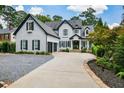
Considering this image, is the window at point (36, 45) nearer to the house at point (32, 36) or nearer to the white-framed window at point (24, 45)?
the house at point (32, 36)

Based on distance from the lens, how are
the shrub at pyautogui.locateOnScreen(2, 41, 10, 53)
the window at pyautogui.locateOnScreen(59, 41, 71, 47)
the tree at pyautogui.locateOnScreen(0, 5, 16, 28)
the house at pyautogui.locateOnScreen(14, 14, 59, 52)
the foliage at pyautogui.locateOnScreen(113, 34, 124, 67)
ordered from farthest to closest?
the window at pyautogui.locateOnScreen(59, 41, 71, 47), the shrub at pyautogui.locateOnScreen(2, 41, 10, 53), the house at pyautogui.locateOnScreen(14, 14, 59, 52), the foliage at pyautogui.locateOnScreen(113, 34, 124, 67), the tree at pyautogui.locateOnScreen(0, 5, 16, 28)

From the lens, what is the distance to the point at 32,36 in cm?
3691

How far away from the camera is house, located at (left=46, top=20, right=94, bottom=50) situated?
48.3 metres

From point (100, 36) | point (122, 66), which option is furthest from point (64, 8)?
point (122, 66)

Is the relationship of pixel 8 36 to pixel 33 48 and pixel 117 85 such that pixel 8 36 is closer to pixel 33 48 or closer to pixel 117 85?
pixel 33 48

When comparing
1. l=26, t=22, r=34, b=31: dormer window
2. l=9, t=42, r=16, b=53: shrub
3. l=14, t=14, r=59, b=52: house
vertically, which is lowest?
l=9, t=42, r=16, b=53: shrub

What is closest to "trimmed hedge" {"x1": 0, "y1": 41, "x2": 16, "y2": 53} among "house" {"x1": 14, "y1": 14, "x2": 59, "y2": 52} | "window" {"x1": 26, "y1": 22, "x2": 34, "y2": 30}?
"house" {"x1": 14, "y1": 14, "x2": 59, "y2": 52}

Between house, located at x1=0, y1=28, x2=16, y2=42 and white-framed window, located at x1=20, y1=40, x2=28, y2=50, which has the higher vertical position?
house, located at x1=0, y1=28, x2=16, y2=42

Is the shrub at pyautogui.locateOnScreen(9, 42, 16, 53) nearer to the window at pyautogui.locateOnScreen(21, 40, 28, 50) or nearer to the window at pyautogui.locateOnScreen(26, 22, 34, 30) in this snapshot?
the window at pyautogui.locateOnScreen(21, 40, 28, 50)

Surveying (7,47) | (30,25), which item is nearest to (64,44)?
(7,47)

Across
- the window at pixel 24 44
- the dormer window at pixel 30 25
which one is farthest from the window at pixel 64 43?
the dormer window at pixel 30 25

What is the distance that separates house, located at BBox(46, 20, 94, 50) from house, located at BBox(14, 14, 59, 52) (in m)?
10.6

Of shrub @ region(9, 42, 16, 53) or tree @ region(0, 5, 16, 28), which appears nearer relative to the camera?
tree @ region(0, 5, 16, 28)
